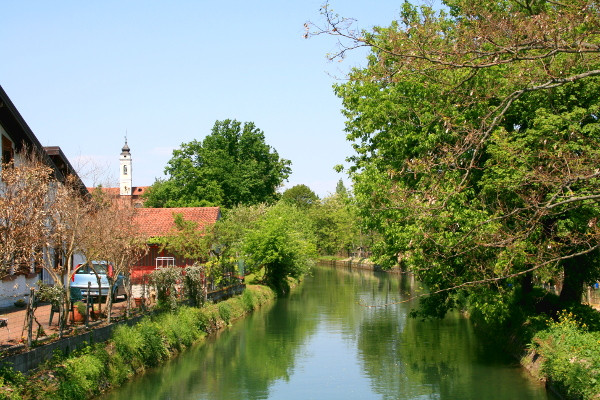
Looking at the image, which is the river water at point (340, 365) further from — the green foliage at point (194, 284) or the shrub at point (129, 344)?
the green foliage at point (194, 284)

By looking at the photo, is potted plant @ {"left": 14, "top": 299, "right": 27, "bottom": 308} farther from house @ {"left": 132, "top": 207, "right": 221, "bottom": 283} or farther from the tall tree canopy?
house @ {"left": 132, "top": 207, "right": 221, "bottom": 283}

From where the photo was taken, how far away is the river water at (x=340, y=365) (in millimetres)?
17953

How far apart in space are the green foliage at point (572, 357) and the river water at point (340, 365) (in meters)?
1.29

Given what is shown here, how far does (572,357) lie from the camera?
15008 mm

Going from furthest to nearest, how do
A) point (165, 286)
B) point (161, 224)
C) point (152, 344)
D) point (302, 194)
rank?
point (302, 194) < point (161, 224) < point (165, 286) < point (152, 344)

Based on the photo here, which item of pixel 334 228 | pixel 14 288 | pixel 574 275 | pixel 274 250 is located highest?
pixel 334 228

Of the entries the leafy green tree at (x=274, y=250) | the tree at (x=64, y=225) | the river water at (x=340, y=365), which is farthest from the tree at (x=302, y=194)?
the tree at (x=64, y=225)

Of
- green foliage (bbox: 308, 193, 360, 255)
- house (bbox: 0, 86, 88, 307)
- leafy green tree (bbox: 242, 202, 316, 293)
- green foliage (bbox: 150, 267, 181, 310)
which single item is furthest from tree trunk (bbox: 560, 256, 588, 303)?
green foliage (bbox: 308, 193, 360, 255)

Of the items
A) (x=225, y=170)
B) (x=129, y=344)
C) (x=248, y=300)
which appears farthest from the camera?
(x=225, y=170)

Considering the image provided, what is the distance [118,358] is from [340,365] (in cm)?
754

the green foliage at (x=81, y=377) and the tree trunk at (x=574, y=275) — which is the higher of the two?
the tree trunk at (x=574, y=275)

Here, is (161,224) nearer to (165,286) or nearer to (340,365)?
(165,286)

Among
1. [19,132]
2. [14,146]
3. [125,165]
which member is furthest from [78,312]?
[125,165]

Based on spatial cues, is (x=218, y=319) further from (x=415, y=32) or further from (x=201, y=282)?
(x=415, y=32)
